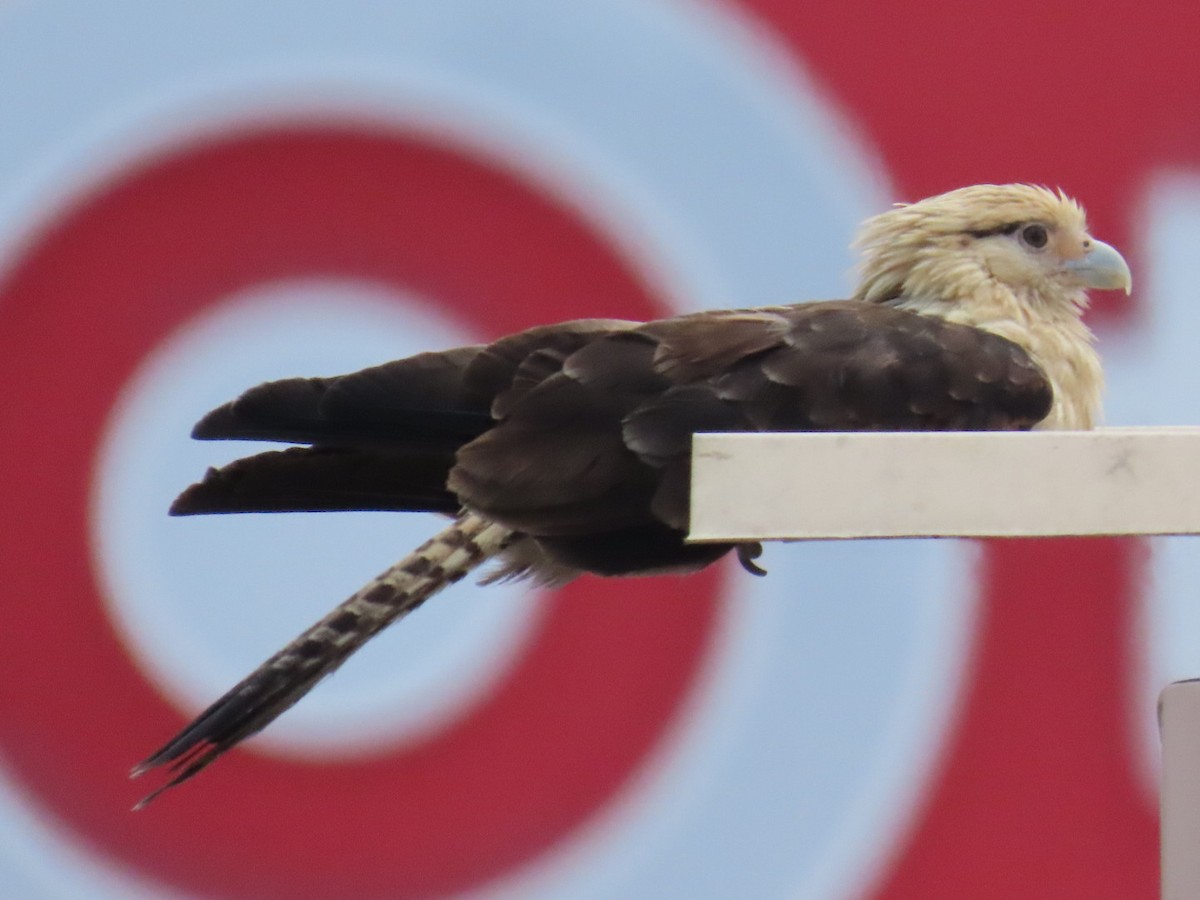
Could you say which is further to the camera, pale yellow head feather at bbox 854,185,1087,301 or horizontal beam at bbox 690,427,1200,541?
pale yellow head feather at bbox 854,185,1087,301

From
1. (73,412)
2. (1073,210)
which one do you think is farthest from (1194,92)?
(73,412)

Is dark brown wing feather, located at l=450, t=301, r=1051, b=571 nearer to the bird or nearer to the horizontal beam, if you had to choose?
the bird

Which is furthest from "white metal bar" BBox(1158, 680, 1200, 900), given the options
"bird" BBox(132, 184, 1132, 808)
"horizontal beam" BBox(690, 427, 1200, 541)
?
"bird" BBox(132, 184, 1132, 808)

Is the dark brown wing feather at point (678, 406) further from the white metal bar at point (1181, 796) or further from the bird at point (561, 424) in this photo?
the white metal bar at point (1181, 796)

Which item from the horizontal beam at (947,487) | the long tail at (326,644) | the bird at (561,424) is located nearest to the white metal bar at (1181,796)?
the horizontal beam at (947,487)

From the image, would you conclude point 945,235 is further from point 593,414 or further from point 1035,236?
point 593,414

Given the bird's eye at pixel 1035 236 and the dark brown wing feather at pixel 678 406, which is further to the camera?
the bird's eye at pixel 1035 236

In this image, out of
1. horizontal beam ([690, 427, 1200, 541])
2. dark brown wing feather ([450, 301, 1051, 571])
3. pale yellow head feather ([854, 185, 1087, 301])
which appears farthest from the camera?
pale yellow head feather ([854, 185, 1087, 301])
